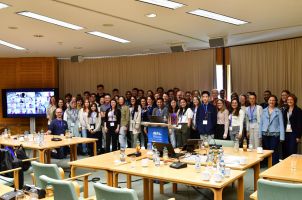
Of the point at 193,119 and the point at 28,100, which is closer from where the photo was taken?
the point at 193,119

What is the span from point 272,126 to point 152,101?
9.92 feet

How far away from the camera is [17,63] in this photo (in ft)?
40.1

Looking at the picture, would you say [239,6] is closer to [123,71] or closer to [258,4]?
[258,4]

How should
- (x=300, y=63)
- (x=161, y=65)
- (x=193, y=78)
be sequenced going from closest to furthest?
1. (x=300, y=63)
2. (x=193, y=78)
3. (x=161, y=65)

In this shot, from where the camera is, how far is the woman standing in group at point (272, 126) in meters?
6.93

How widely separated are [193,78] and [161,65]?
49.8 inches

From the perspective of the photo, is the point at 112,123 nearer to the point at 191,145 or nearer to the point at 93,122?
the point at 93,122

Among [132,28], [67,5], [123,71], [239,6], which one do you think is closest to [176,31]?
[132,28]

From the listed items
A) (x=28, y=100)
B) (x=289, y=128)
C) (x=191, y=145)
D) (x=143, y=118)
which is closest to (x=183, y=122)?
(x=143, y=118)

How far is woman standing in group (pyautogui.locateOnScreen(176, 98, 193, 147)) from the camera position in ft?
25.6

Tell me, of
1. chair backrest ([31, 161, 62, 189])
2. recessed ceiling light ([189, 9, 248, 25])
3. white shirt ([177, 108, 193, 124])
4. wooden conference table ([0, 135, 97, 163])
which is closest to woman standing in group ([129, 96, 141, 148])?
white shirt ([177, 108, 193, 124])

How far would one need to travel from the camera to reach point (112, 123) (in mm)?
8766

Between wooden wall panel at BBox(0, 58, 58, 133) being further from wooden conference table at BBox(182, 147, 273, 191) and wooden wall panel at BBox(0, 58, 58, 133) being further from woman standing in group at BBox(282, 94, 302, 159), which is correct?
wooden conference table at BBox(182, 147, 273, 191)

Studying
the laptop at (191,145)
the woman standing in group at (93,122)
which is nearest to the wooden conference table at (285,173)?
the laptop at (191,145)
